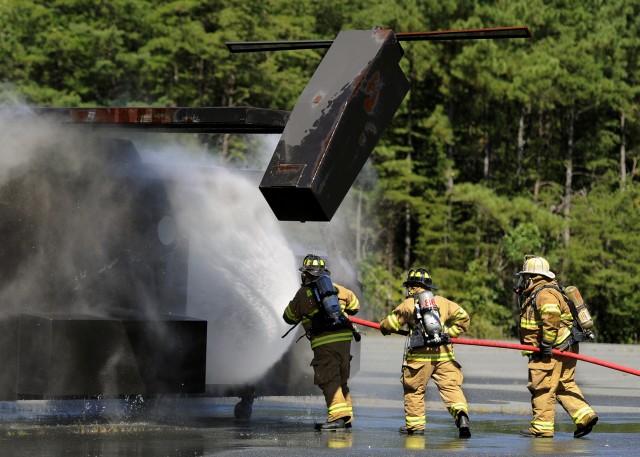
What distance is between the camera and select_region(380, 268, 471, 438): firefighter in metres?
11.3

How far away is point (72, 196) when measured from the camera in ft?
38.2

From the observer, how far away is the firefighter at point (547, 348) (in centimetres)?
1145

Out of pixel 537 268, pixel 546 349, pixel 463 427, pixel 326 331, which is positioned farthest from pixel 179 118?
pixel 546 349

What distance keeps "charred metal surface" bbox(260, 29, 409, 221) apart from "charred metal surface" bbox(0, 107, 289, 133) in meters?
0.88

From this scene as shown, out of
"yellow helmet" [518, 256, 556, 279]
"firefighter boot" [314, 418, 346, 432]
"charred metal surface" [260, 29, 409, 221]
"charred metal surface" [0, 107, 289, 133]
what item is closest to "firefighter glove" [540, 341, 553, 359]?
"yellow helmet" [518, 256, 556, 279]

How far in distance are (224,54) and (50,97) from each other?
7.31 meters

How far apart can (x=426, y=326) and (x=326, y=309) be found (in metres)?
0.90

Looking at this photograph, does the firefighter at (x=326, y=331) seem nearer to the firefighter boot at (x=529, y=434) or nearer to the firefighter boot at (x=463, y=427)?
the firefighter boot at (x=463, y=427)

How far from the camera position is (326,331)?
1173 cm

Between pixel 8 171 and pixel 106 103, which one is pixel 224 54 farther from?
pixel 8 171

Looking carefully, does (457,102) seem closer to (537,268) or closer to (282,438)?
(537,268)

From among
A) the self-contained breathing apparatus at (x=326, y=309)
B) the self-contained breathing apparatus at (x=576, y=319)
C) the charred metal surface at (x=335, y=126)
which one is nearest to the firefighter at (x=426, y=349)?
the self-contained breathing apparatus at (x=326, y=309)

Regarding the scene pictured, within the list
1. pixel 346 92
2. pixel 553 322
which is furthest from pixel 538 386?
pixel 346 92

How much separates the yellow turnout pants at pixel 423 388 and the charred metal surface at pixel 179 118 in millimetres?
2384
